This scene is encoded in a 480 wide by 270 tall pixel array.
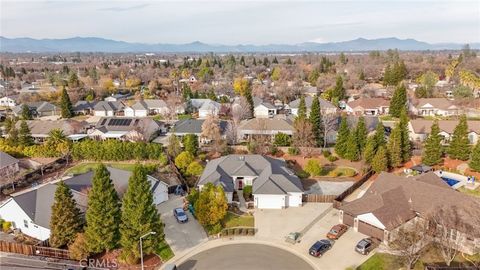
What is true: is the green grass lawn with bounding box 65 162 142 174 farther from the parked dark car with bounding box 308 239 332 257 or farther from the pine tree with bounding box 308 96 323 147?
the parked dark car with bounding box 308 239 332 257

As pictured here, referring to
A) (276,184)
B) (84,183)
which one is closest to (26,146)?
(84,183)

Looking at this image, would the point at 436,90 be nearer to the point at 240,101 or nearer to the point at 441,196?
the point at 240,101

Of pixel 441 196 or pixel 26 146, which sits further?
pixel 26 146

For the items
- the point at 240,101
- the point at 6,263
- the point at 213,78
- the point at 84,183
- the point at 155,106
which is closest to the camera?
the point at 6,263

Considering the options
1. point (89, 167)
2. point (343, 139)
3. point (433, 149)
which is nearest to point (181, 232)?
point (89, 167)

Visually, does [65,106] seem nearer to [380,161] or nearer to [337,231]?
[380,161]

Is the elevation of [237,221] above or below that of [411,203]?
below

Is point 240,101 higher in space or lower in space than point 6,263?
higher
